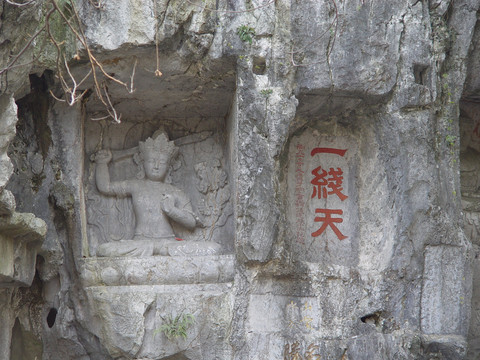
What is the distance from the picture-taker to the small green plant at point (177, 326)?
6.29 m

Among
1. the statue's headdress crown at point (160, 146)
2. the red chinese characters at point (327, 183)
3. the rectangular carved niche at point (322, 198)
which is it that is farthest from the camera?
the statue's headdress crown at point (160, 146)

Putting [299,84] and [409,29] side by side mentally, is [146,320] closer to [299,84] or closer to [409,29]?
[299,84]

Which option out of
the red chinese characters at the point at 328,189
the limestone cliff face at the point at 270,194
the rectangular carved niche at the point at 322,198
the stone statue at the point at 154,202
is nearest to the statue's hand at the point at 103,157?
the stone statue at the point at 154,202

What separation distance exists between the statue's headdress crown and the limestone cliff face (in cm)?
36

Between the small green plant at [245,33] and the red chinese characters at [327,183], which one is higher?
the small green plant at [245,33]

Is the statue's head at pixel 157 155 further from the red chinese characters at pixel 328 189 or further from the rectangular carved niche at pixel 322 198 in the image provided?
the red chinese characters at pixel 328 189

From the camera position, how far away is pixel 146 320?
641 centimetres

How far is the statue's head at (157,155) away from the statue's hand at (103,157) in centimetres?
27

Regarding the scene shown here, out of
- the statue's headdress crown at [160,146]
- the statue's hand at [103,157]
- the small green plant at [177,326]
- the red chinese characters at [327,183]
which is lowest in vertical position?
the small green plant at [177,326]

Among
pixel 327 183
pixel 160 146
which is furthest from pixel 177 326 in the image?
pixel 327 183

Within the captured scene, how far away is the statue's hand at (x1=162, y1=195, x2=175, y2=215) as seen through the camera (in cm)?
696

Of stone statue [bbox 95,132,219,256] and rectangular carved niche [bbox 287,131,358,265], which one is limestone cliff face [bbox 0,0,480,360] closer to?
rectangular carved niche [bbox 287,131,358,265]

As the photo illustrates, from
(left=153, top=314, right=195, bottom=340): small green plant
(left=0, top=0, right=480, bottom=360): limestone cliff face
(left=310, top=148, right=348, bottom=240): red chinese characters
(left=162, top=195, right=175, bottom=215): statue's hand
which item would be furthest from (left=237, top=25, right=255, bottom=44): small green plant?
(left=153, top=314, right=195, bottom=340): small green plant

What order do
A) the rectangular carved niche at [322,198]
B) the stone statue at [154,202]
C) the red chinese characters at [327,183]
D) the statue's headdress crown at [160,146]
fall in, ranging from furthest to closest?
1. the statue's headdress crown at [160,146]
2. the red chinese characters at [327,183]
3. the rectangular carved niche at [322,198]
4. the stone statue at [154,202]
